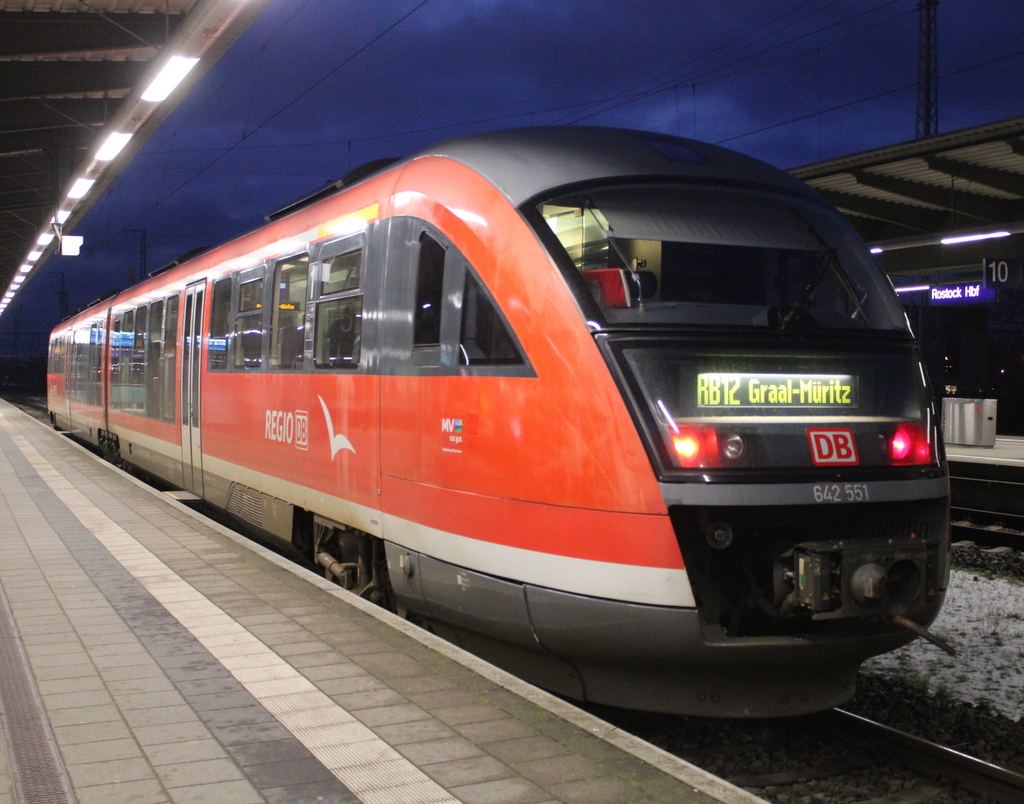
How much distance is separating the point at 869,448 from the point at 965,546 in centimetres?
714

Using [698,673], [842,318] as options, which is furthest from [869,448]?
[698,673]

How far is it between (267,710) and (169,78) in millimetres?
7749

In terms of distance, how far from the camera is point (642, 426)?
448 centimetres

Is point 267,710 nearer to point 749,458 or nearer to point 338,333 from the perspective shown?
point 749,458

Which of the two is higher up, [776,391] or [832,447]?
[776,391]

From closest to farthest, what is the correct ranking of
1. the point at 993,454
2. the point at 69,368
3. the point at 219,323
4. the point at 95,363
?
the point at 219,323
the point at 993,454
the point at 95,363
the point at 69,368

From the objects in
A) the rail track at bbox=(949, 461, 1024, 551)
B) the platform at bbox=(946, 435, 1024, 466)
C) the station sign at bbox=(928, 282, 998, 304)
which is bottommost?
the rail track at bbox=(949, 461, 1024, 551)

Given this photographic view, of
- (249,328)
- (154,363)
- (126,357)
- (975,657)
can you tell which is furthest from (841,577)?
(126,357)

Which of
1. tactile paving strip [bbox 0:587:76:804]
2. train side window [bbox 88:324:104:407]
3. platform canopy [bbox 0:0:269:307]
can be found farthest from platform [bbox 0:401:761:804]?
train side window [bbox 88:324:104:407]

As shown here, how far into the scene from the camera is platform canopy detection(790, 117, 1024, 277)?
1224cm

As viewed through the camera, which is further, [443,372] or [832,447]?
[443,372]

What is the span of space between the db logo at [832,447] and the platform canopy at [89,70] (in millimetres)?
6177

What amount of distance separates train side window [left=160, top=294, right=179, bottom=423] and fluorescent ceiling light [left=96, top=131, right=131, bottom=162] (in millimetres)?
2051

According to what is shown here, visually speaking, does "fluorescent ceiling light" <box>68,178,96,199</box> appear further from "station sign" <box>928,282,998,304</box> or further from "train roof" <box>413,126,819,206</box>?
"station sign" <box>928,282,998,304</box>
